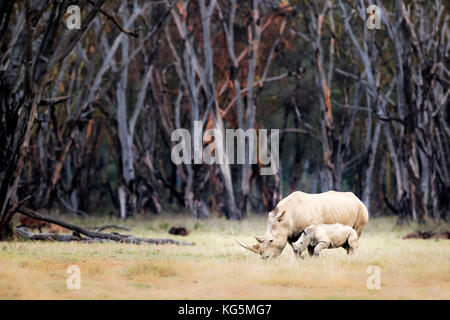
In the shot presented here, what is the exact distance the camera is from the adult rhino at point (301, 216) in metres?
12.5

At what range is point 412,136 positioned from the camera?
22453 millimetres

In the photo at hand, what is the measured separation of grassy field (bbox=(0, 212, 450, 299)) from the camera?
993 cm

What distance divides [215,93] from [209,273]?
52.4 ft

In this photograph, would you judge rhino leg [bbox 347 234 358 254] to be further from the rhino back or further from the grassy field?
the rhino back

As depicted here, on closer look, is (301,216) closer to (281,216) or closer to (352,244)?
(281,216)

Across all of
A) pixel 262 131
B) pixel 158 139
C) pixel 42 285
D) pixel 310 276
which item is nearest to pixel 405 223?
pixel 262 131

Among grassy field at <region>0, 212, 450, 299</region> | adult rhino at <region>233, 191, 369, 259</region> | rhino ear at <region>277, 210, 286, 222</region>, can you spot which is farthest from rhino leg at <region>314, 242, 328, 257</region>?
rhino ear at <region>277, 210, 286, 222</region>

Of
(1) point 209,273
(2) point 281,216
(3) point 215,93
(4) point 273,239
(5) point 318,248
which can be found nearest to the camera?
(1) point 209,273

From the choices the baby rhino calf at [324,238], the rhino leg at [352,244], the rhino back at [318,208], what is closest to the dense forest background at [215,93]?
the rhino back at [318,208]

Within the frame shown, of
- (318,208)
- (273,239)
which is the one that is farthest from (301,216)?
(273,239)

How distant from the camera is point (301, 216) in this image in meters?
12.9

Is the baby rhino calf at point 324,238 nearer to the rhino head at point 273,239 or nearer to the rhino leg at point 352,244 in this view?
the rhino leg at point 352,244

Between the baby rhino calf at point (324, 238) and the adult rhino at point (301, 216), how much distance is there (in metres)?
0.24

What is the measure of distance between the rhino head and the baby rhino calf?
25 cm
